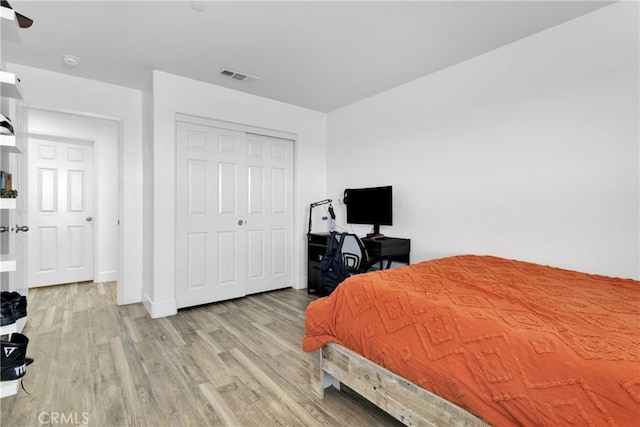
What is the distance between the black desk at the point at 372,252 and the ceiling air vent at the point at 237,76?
6.37 feet

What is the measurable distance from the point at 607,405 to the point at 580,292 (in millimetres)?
929

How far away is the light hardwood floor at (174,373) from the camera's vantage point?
164 cm

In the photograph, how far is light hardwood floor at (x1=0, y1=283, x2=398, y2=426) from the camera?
5.38ft

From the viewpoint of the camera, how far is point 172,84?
10.2ft

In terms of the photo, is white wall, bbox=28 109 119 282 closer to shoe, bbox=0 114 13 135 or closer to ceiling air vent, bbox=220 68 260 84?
ceiling air vent, bbox=220 68 260 84

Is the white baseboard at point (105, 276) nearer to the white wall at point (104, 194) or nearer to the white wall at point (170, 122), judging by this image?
the white wall at point (104, 194)

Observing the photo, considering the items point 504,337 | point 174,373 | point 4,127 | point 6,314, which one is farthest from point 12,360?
point 504,337

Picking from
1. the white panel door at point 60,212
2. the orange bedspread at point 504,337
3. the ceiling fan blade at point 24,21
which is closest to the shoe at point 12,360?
the orange bedspread at point 504,337

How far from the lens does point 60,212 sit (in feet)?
14.3

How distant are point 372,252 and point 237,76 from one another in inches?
90.5

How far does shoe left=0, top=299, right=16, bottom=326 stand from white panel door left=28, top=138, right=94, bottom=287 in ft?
13.1

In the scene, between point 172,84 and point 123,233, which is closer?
point 172,84

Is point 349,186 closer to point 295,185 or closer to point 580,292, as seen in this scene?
point 295,185

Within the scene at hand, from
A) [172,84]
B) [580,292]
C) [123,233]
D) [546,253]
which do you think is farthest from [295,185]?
[580,292]
